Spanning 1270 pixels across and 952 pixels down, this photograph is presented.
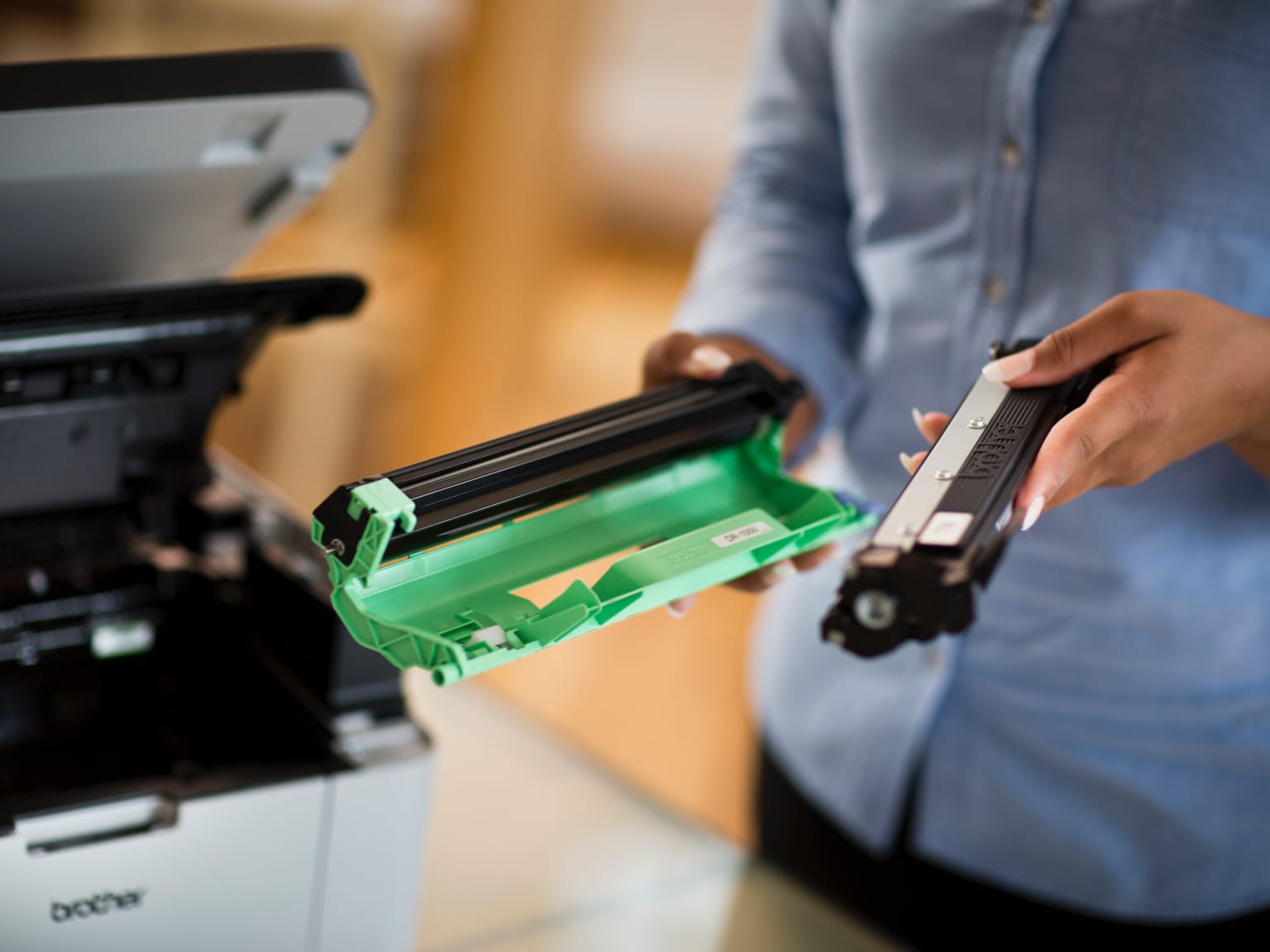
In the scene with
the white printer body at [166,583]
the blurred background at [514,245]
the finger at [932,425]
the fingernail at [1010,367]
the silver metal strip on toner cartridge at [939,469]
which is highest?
the fingernail at [1010,367]

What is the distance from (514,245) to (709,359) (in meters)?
1.71

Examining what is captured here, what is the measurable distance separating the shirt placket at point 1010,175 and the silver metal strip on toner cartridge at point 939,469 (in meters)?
0.28

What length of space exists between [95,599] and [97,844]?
0.21 metres

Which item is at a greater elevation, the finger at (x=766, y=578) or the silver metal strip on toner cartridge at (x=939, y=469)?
the silver metal strip on toner cartridge at (x=939, y=469)

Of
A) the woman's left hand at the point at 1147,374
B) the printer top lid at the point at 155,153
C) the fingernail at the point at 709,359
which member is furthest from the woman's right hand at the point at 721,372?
the printer top lid at the point at 155,153

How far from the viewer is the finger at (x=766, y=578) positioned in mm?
614

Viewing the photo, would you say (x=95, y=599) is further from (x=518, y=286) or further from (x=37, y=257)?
(x=518, y=286)

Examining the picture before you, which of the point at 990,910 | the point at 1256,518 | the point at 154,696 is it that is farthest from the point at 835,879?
the point at 154,696

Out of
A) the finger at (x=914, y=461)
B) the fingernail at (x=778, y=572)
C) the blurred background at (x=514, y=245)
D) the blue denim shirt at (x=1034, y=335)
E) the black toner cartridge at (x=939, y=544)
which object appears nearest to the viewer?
the black toner cartridge at (x=939, y=544)

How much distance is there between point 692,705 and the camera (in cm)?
200

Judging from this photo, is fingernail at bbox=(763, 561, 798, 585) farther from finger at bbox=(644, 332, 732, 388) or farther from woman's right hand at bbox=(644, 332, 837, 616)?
finger at bbox=(644, 332, 732, 388)

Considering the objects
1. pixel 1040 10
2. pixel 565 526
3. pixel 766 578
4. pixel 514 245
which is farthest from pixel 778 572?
pixel 514 245

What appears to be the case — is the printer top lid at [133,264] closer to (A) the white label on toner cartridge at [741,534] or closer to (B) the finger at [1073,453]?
(A) the white label on toner cartridge at [741,534]

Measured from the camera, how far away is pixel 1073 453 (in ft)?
1.59
